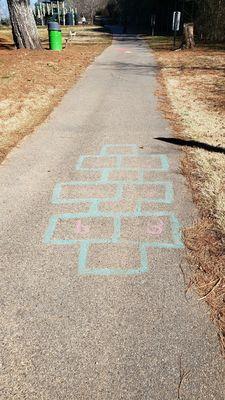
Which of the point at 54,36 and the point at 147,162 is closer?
the point at 147,162

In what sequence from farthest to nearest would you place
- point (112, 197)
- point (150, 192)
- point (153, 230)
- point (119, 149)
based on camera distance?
1. point (119, 149)
2. point (150, 192)
3. point (112, 197)
4. point (153, 230)

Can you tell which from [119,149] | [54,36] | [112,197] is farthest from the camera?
[54,36]

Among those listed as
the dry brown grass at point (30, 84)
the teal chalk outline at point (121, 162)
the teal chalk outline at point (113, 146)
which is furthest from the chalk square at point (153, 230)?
the dry brown grass at point (30, 84)

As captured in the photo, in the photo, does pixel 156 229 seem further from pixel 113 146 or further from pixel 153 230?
pixel 113 146

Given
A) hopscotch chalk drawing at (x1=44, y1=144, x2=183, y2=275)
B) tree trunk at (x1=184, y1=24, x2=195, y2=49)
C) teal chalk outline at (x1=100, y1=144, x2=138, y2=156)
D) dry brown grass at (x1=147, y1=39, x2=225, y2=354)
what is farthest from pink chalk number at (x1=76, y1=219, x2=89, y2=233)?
tree trunk at (x1=184, y1=24, x2=195, y2=49)

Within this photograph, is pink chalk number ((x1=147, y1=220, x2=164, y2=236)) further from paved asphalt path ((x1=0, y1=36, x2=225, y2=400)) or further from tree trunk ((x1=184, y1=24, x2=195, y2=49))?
tree trunk ((x1=184, y1=24, x2=195, y2=49))

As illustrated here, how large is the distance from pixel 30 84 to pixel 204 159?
7708mm

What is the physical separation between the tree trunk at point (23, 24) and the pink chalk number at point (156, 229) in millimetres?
15971

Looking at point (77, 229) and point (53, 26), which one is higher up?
point (53, 26)

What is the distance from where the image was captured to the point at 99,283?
312cm

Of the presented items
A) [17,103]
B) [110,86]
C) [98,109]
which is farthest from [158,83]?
[17,103]

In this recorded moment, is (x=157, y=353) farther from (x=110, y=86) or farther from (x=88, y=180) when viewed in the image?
(x=110, y=86)

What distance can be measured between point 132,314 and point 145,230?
1.19m

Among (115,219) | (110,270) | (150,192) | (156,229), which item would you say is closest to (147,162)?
(150,192)
